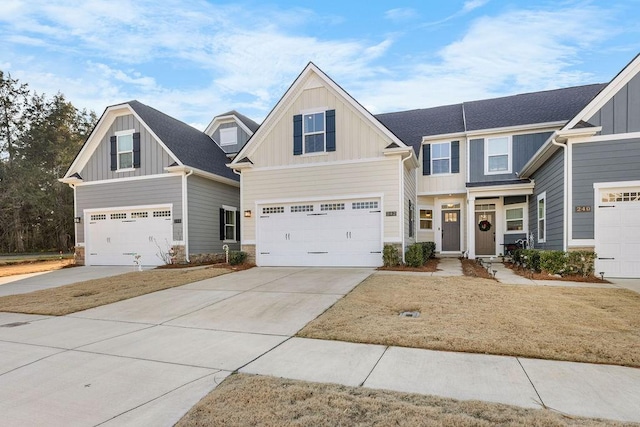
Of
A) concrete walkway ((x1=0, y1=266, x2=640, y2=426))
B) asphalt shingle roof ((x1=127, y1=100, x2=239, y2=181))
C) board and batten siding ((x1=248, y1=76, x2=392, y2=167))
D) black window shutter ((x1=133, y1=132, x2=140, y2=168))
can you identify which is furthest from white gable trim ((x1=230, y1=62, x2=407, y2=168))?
concrete walkway ((x1=0, y1=266, x2=640, y2=426))

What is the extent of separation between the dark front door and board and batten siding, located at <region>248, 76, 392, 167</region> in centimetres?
628

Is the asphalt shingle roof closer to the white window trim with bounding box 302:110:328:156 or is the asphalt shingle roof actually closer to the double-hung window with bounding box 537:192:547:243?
the white window trim with bounding box 302:110:328:156

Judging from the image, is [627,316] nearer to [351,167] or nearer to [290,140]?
[351,167]

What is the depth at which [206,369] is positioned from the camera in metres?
3.83

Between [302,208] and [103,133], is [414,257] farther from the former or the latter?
[103,133]

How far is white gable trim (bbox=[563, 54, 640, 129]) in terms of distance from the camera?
346 inches

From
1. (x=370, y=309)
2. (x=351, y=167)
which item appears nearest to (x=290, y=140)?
(x=351, y=167)

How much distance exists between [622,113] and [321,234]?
356 inches

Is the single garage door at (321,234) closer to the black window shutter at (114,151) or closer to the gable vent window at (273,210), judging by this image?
the gable vent window at (273,210)

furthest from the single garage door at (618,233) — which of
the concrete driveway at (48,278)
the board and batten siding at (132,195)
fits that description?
the concrete driveway at (48,278)

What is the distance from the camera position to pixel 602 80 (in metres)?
16.0

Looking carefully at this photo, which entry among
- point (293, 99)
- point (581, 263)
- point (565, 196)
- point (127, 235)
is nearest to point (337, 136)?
point (293, 99)

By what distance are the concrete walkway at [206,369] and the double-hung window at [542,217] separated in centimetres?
904

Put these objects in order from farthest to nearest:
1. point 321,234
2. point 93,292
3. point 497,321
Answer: point 321,234
point 93,292
point 497,321
